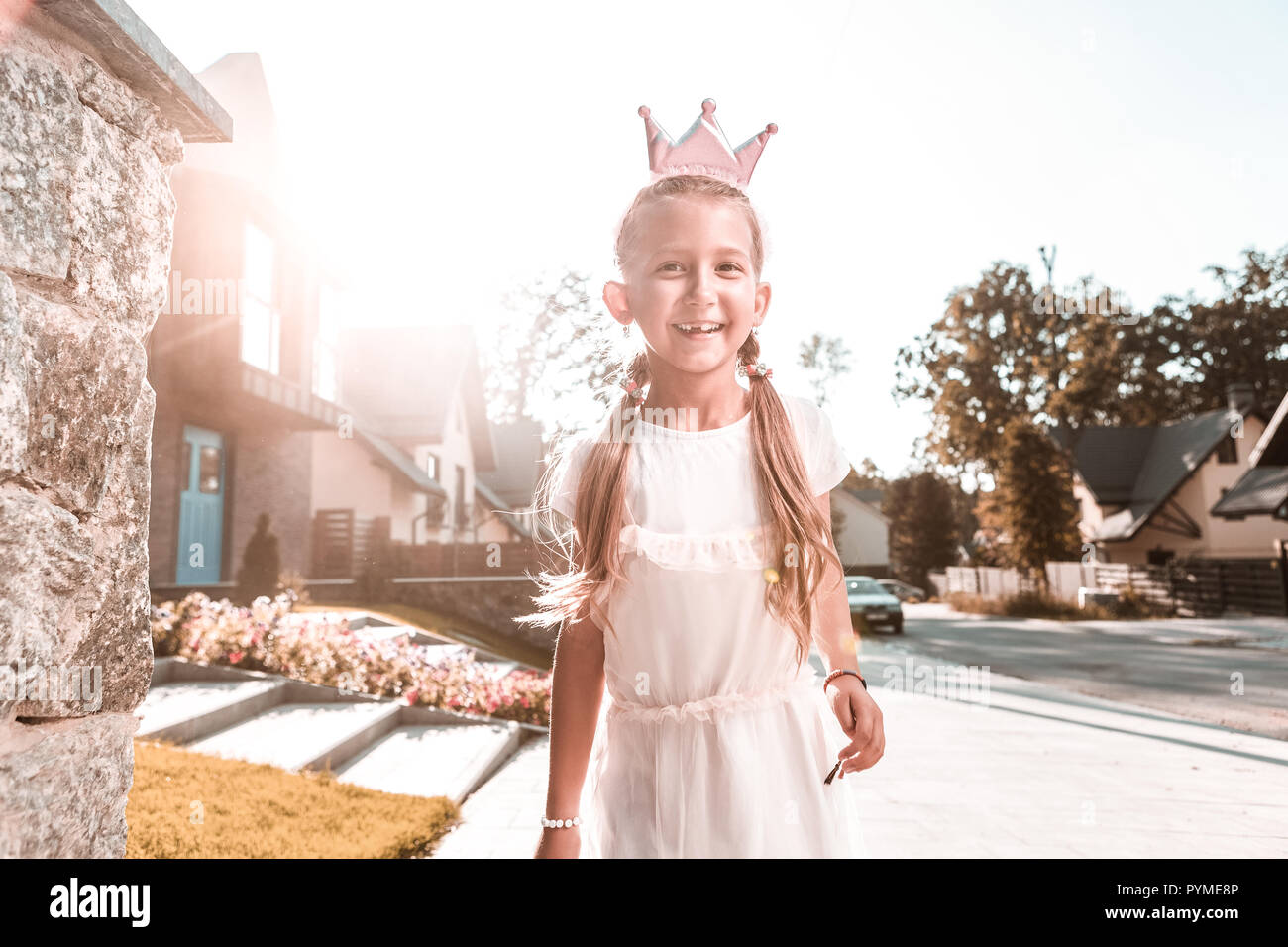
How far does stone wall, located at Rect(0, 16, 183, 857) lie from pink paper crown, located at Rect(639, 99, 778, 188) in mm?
899

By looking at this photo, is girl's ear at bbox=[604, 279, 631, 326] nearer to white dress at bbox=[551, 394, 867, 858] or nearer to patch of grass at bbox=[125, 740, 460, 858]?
white dress at bbox=[551, 394, 867, 858]

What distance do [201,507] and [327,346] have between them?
168 inches

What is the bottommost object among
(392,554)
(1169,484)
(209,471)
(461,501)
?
(392,554)

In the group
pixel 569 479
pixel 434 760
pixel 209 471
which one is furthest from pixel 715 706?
pixel 209 471

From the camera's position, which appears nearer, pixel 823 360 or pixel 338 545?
pixel 338 545

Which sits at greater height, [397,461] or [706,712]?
[397,461]

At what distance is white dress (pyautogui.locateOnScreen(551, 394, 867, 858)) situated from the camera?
4.23 feet

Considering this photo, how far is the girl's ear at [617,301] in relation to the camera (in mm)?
1531

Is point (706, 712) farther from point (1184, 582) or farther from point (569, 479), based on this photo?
point (1184, 582)

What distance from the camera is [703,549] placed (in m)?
1.32

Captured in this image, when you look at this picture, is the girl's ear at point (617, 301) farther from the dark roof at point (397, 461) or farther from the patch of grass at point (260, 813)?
the dark roof at point (397, 461)

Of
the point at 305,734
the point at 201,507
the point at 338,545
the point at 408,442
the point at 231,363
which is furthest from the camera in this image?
the point at 408,442

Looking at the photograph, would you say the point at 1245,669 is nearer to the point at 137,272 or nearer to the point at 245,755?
the point at 245,755

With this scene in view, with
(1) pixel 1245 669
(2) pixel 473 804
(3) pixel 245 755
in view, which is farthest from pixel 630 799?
(1) pixel 1245 669
